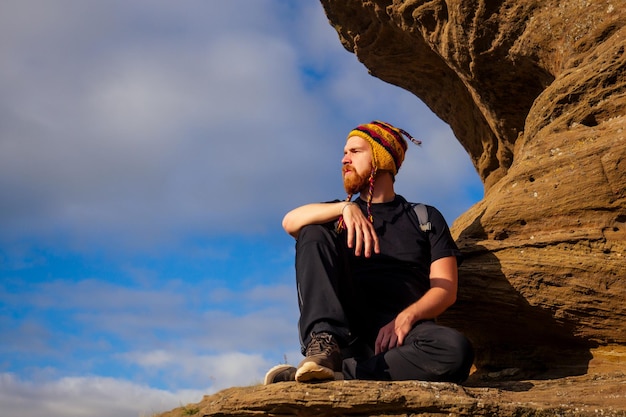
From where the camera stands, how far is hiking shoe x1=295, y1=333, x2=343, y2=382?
242 inches

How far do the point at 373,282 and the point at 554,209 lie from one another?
2900mm

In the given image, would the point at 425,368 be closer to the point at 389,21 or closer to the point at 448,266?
the point at 448,266

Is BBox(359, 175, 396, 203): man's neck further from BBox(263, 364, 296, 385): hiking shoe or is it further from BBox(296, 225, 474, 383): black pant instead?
BBox(263, 364, 296, 385): hiking shoe

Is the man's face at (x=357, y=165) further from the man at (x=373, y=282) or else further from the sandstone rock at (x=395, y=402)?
the sandstone rock at (x=395, y=402)

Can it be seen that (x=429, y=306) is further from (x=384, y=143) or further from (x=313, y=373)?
(x=384, y=143)

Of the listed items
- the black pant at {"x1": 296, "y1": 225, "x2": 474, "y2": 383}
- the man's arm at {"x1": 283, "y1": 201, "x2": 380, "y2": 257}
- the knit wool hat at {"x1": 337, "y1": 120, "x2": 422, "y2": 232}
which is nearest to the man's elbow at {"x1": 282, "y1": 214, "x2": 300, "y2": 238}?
the man's arm at {"x1": 283, "y1": 201, "x2": 380, "y2": 257}

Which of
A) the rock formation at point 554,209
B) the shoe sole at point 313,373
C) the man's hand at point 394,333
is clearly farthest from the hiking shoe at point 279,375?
the rock formation at point 554,209

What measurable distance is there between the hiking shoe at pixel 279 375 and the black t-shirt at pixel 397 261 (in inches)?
44.4

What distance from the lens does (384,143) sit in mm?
8219

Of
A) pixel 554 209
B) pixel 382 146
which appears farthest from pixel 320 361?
pixel 554 209

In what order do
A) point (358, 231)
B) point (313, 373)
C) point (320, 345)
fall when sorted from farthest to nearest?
point (358, 231) < point (320, 345) < point (313, 373)

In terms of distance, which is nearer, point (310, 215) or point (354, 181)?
point (310, 215)

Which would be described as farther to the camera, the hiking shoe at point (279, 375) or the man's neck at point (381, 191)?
the man's neck at point (381, 191)

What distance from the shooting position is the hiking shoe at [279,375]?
679 cm
